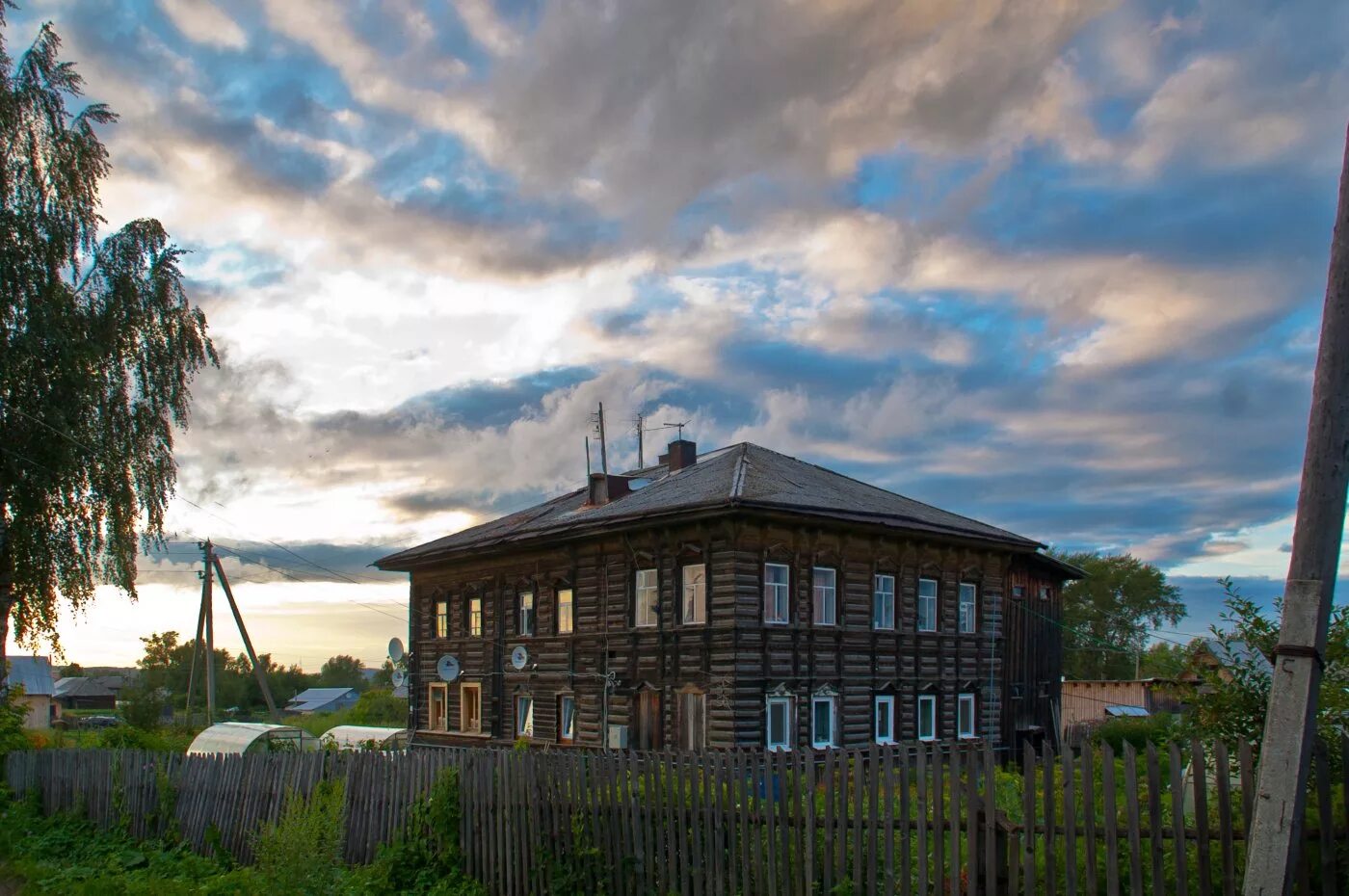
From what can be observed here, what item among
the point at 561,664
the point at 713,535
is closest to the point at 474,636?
the point at 561,664

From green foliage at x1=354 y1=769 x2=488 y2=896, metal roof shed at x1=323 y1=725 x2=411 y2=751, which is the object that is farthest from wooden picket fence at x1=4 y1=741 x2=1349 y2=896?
metal roof shed at x1=323 y1=725 x2=411 y2=751

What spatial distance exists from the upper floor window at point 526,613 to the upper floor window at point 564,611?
1.36m

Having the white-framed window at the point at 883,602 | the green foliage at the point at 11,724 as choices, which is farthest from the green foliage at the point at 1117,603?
the green foliage at the point at 11,724

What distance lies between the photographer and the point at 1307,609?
5547 millimetres

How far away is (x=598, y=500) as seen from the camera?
→ 30.4 m

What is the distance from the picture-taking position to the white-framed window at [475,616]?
108 feet

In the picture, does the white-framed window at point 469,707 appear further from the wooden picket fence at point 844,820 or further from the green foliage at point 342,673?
the green foliage at point 342,673

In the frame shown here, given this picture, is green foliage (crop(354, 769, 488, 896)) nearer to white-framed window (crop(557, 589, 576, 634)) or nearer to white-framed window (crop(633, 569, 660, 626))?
white-framed window (crop(633, 569, 660, 626))

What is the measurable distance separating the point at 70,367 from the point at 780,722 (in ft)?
56.0

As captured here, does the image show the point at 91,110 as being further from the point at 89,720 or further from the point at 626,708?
the point at 89,720

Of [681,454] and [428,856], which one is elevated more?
[681,454]

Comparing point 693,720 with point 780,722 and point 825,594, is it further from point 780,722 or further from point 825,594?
point 825,594

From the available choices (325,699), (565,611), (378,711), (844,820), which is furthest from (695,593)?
(325,699)

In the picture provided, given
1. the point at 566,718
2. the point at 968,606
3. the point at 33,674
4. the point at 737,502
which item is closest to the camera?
the point at 737,502
